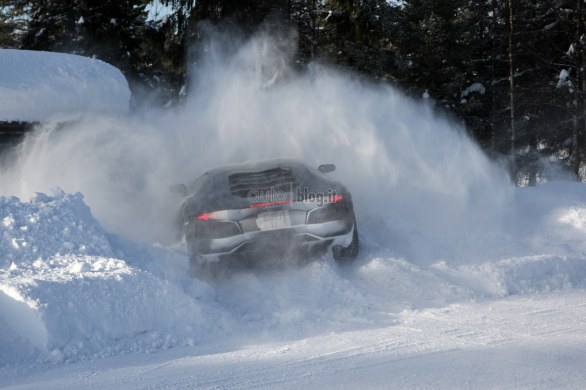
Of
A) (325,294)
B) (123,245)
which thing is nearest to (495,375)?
(325,294)

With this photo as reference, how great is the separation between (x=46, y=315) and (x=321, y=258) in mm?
3079

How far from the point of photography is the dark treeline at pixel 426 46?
19.6 m

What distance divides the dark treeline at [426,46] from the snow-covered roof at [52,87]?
870 cm

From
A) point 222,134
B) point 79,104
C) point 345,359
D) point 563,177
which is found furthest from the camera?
point 563,177

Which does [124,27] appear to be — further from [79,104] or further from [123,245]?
[123,245]

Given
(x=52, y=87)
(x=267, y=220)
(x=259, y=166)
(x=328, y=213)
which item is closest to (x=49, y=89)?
(x=52, y=87)

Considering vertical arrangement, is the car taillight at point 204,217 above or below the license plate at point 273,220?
above

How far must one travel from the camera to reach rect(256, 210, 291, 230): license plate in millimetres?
6672

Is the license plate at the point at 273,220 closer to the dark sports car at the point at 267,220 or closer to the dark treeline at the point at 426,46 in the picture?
the dark sports car at the point at 267,220

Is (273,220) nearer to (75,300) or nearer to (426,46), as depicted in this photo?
(75,300)

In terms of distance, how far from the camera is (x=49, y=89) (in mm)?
9688

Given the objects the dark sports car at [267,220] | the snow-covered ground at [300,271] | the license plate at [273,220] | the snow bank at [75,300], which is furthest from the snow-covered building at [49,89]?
the license plate at [273,220]

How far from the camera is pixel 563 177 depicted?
2322 cm

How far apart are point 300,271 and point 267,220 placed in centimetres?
68
